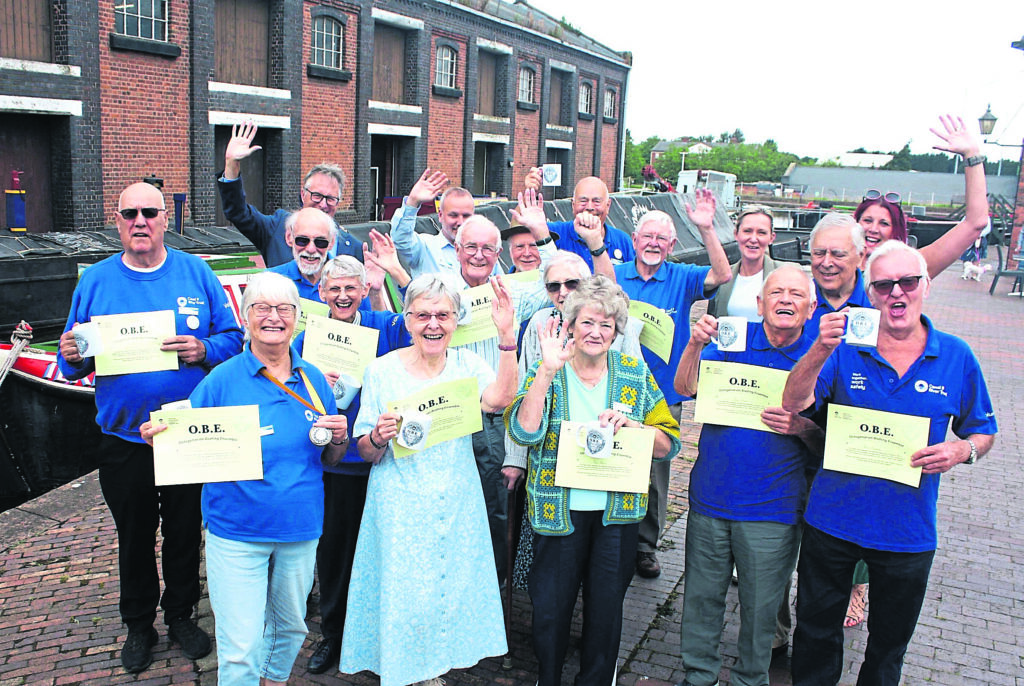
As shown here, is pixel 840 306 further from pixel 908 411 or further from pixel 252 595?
pixel 252 595

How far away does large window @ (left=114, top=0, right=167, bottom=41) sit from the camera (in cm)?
1755

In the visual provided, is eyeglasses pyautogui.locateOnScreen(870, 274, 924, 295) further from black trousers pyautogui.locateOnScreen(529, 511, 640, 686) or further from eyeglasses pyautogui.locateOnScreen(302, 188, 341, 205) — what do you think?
eyeglasses pyautogui.locateOnScreen(302, 188, 341, 205)

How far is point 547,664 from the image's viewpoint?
4.14m

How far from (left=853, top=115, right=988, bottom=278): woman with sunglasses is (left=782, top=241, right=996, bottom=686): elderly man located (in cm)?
121

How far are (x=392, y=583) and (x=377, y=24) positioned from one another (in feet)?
80.9

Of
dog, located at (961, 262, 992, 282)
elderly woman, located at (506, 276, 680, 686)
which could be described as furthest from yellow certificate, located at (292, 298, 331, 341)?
dog, located at (961, 262, 992, 282)

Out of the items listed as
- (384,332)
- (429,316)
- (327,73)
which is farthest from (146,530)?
(327,73)

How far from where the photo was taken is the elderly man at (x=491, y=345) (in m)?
4.55

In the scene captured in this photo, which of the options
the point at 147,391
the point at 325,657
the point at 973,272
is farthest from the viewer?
the point at 973,272

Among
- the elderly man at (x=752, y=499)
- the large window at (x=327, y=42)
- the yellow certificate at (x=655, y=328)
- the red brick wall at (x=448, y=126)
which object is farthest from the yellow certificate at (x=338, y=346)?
the red brick wall at (x=448, y=126)

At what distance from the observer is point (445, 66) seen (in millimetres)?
29188

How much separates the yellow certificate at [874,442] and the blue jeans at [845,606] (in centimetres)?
35

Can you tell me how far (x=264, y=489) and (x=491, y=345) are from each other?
1617mm

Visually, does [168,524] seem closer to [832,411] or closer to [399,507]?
[399,507]
